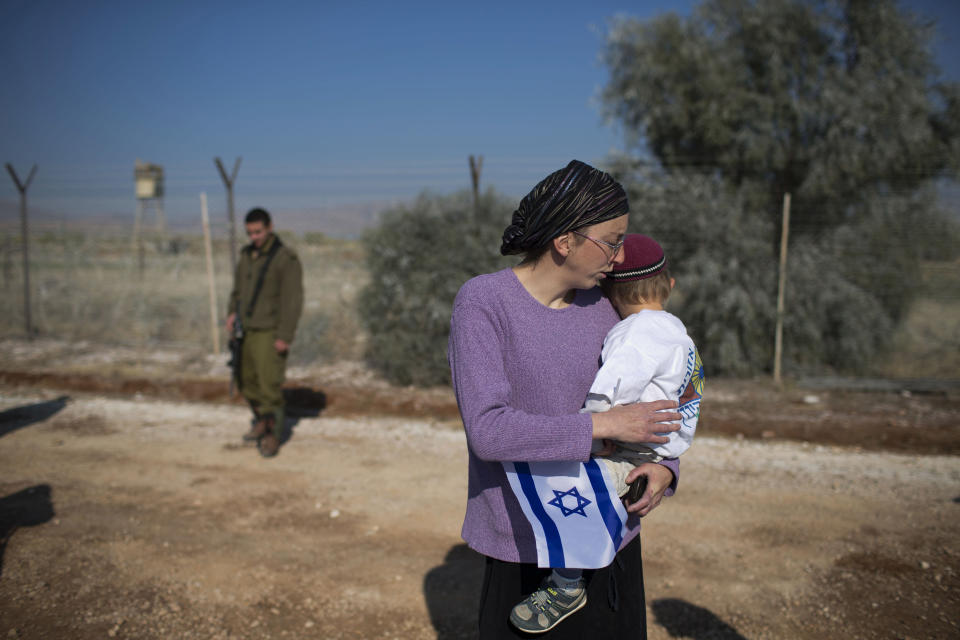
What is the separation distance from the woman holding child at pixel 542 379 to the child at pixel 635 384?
0.03 metres

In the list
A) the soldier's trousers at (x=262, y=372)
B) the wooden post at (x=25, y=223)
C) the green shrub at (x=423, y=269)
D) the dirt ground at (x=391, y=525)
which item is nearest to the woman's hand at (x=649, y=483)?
the dirt ground at (x=391, y=525)

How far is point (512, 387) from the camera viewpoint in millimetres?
1786

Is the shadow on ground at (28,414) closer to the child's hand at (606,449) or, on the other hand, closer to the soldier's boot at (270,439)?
the soldier's boot at (270,439)

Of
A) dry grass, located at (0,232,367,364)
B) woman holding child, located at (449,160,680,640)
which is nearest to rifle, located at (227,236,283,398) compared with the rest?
dry grass, located at (0,232,367,364)

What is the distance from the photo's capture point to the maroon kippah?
192 centimetres

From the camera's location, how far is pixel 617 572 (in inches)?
76.0

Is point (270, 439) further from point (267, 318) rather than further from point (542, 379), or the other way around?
point (542, 379)

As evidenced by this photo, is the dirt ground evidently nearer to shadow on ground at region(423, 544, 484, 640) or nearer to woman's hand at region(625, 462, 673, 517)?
shadow on ground at region(423, 544, 484, 640)

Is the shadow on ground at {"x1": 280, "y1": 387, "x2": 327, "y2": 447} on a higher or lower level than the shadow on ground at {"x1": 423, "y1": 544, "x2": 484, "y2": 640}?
higher

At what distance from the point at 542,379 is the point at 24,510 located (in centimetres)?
466

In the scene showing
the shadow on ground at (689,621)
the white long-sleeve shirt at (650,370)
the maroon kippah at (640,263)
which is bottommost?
the shadow on ground at (689,621)

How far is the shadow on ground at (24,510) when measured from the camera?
4.40m

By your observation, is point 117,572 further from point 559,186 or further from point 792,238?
point 792,238

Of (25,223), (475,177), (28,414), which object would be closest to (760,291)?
(475,177)
